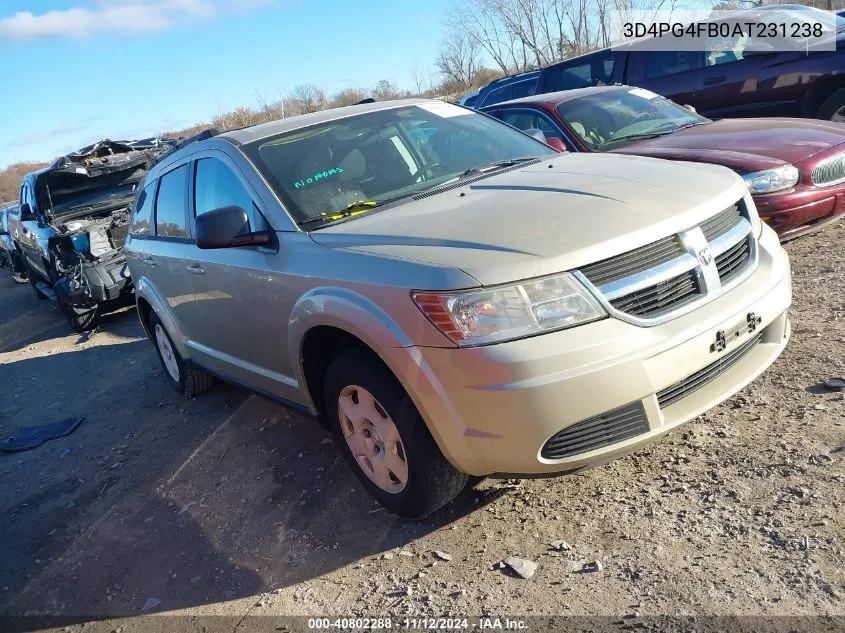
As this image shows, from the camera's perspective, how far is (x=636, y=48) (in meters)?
9.16

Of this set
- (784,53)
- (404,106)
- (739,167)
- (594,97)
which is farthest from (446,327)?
(784,53)

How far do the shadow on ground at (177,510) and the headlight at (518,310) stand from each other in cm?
108

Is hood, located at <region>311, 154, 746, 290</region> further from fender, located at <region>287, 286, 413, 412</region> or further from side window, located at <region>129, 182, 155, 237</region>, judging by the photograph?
side window, located at <region>129, 182, 155, 237</region>

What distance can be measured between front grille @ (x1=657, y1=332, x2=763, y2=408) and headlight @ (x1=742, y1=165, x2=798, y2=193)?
2507 millimetres

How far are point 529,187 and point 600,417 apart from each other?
1.17m

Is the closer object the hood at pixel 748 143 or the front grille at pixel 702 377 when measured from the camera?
the front grille at pixel 702 377

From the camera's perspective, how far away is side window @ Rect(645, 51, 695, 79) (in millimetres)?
8641

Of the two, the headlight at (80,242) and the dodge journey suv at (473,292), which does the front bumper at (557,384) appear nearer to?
the dodge journey suv at (473,292)

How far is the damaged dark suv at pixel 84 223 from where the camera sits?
8.84 metres

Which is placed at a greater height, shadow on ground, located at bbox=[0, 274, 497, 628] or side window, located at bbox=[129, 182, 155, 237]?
side window, located at bbox=[129, 182, 155, 237]

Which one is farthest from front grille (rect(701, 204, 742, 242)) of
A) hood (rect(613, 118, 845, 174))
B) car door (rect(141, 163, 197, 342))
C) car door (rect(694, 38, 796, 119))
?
car door (rect(694, 38, 796, 119))

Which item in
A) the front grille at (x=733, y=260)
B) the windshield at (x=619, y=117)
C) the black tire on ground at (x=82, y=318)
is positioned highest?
the windshield at (x=619, y=117)

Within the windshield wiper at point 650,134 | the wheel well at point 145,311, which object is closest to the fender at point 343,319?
the wheel well at point 145,311

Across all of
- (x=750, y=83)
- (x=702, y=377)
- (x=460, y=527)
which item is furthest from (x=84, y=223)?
(x=702, y=377)
